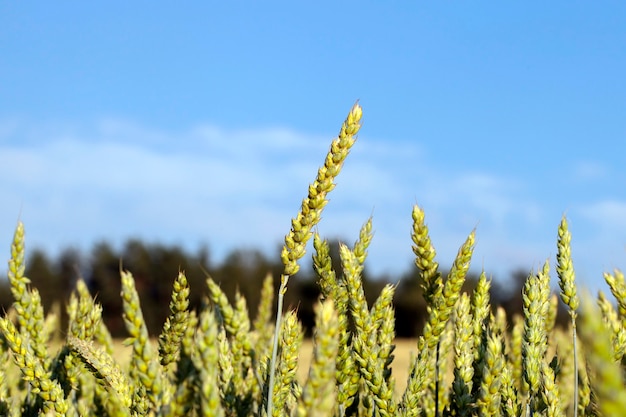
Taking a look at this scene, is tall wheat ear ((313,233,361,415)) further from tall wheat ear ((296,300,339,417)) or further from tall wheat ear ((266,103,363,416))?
tall wheat ear ((296,300,339,417))

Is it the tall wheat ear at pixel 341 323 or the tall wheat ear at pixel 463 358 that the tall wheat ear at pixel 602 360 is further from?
the tall wheat ear at pixel 463 358

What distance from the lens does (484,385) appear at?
92.8 inches

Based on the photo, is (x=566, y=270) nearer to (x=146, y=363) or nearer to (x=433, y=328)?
(x=433, y=328)

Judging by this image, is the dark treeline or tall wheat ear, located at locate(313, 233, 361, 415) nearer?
tall wheat ear, located at locate(313, 233, 361, 415)

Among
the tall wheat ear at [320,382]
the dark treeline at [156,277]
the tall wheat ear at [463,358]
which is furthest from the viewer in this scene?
the dark treeline at [156,277]

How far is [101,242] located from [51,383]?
102 feet

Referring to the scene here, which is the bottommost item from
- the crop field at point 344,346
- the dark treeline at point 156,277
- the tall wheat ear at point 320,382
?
the tall wheat ear at point 320,382

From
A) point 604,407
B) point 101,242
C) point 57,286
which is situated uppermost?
point 101,242

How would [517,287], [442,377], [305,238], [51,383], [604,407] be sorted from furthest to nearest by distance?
[517,287] → [442,377] → [51,383] → [305,238] → [604,407]

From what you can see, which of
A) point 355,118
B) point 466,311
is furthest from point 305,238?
point 466,311

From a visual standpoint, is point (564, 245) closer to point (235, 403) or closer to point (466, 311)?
point (466, 311)

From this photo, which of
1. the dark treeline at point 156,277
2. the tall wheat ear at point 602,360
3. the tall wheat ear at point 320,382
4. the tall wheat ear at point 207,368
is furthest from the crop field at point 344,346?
the dark treeline at point 156,277

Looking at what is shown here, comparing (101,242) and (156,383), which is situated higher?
(101,242)

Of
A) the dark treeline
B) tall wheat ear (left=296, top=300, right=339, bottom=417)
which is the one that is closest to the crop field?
tall wheat ear (left=296, top=300, right=339, bottom=417)
